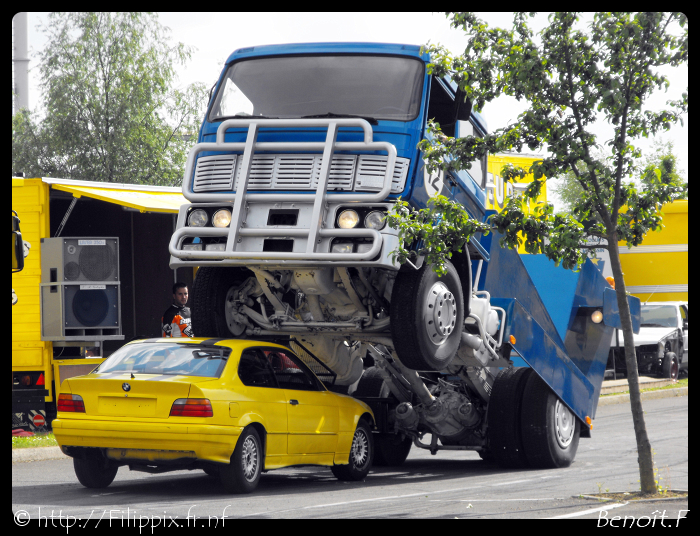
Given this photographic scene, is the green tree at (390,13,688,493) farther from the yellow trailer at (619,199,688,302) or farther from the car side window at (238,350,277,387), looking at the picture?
the yellow trailer at (619,199,688,302)

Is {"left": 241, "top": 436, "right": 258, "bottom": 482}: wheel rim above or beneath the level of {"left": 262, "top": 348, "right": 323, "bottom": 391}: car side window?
beneath

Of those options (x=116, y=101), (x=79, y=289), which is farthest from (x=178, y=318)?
(x=116, y=101)

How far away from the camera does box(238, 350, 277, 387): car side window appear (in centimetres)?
924

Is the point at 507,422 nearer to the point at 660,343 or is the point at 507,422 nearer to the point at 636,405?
the point at 636,405

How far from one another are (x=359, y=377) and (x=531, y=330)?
6.99 ft

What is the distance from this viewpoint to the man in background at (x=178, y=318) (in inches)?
532

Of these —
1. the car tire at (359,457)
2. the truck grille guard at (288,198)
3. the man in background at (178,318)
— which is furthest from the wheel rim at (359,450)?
the man in background at (178,318)

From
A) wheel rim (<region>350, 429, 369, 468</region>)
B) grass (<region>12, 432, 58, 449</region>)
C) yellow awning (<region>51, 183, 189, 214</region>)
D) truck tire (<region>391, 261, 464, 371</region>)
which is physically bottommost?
grass (<region>12, 432, 58, 449</region>)

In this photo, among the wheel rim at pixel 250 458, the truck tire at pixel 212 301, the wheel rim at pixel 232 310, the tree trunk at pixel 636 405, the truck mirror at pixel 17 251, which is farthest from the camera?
the truck mirror at pixel 17 251

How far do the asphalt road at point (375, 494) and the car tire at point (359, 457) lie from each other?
148mm

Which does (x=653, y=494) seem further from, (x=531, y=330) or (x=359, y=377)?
(x=359, y=377)

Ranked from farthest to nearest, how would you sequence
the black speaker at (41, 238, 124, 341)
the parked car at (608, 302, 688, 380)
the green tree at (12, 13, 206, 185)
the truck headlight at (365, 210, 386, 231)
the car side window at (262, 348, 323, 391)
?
the green tree at (12, 13, 206, 185)
the parked car at (608, 302, 688, 380)
the black speaker at (41, 238, 124, 341)
the car side window at (262, 348, 323, 391)
the truck headlight at (365, 210, 386, 231)

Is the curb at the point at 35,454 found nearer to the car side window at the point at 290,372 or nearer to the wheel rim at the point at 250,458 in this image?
the car side window at the point at 290,372

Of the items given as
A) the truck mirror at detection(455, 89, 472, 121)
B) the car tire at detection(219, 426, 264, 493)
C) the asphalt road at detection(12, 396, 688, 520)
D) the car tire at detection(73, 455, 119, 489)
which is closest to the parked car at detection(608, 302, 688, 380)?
the asphalt road at detection(12, 396, 688, 520)
